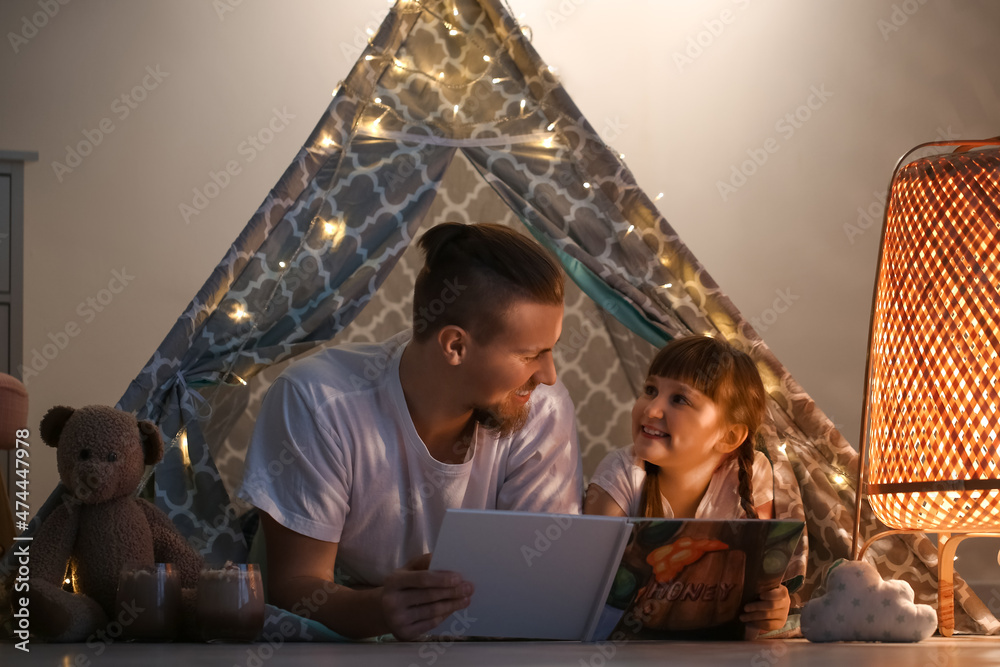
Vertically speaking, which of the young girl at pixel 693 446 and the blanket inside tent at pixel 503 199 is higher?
the blanket inside tent at pixel 503 199

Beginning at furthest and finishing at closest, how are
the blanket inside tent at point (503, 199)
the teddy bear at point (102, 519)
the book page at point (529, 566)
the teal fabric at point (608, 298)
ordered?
the teal fabric at point (608, 298) → the blanket inside tent at point (503, 199) → the teddy bear at point (102, 519) → the book page at point (529, 566)

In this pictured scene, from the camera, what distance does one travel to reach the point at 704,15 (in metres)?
2.80

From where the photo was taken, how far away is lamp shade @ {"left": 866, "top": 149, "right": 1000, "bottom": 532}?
1188 millimetres

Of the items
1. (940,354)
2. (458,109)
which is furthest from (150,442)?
(940,354)

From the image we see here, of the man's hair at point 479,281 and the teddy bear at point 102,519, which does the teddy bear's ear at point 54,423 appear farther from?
the man's hair at point 479,281

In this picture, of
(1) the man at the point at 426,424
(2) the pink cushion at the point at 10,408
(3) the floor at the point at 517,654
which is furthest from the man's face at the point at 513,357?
(2) the pink cushion at the point at 10,408

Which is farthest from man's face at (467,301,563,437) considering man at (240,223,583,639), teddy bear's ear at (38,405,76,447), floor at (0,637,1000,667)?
teddy bear's ear at (38,405,76,447)

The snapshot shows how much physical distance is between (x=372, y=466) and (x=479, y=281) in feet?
1.01

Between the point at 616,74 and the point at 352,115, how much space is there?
1.26m

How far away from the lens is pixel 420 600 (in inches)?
44.0

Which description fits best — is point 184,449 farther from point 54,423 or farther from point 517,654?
point 517,654

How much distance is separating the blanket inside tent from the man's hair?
0.23 metres

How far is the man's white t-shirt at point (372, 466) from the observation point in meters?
1.35

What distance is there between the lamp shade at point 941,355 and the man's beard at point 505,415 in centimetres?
50
